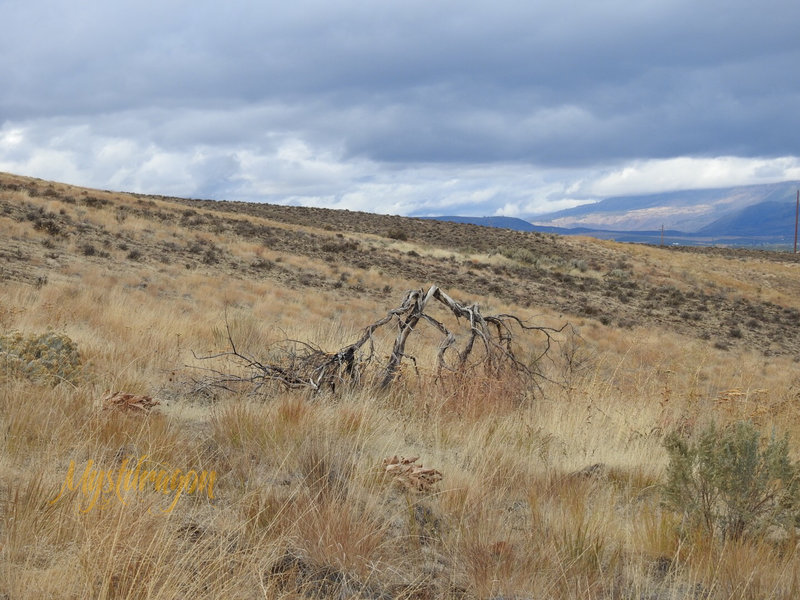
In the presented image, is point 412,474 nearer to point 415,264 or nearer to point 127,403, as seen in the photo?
point 127,403

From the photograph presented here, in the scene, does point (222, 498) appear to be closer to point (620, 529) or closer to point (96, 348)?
point (620, 529)

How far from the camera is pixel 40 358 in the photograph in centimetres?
469

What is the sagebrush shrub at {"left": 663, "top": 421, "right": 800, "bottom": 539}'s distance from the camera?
10.0 feet

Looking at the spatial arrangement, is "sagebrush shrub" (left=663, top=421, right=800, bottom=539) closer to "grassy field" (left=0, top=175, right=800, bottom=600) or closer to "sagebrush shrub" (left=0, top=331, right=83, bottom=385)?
"grassy field" (left=0, top=175, right=800, bottom=600)

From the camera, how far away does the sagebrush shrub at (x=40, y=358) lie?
4406 mm

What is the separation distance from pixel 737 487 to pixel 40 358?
16.0 ft

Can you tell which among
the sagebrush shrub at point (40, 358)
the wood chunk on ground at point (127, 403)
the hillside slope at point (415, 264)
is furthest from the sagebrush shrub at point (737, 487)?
the hillside slope at point (415, 264)

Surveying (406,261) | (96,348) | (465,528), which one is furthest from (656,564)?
(406,261)

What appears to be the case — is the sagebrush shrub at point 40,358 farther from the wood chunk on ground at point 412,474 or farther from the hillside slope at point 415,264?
the hillside slope at point 415,264

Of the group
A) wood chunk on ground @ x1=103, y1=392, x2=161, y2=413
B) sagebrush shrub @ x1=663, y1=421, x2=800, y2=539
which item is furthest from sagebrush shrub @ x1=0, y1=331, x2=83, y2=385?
sagebrush shrub @ x1=663, y1=421, x2=800, y2=539

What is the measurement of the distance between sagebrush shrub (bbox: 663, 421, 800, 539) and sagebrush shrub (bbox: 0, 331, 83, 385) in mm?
4060

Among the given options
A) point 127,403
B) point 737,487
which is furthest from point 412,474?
point 127,403

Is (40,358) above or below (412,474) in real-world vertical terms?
above

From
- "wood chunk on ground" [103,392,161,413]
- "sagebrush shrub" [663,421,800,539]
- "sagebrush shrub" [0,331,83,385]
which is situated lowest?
"sagebrush shrub" [663,421,800,539]
